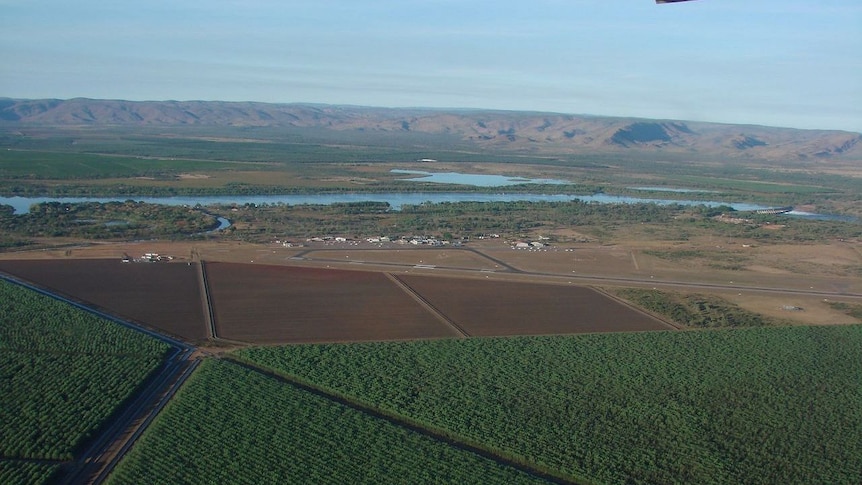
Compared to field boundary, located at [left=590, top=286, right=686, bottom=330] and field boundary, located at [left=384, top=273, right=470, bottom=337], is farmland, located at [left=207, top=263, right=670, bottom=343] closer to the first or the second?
field boundary, located at [left=384, top=273, right=470, bottom=337]

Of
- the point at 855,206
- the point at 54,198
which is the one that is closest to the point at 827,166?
the point at 855,206

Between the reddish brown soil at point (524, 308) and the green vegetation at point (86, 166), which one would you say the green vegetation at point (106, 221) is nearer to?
the reddish brown soil at point (524, 308)

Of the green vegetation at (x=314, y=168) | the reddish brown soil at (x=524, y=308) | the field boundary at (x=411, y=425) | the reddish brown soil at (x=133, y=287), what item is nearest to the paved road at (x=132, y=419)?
the reddish brown soil at (x=133, y=287)

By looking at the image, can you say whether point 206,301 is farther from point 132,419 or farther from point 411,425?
point 411,425

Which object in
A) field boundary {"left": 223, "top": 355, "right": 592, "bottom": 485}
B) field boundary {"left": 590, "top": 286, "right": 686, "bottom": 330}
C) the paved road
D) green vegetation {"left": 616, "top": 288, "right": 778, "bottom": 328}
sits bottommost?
the paved road

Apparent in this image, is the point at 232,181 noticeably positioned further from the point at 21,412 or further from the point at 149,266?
the point at 21,412

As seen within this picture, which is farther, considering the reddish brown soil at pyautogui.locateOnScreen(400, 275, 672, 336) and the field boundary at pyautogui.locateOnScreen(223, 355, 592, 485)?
the reddish brown soil at pyautogui.locateOnScreen(400, 275, 672, 336)

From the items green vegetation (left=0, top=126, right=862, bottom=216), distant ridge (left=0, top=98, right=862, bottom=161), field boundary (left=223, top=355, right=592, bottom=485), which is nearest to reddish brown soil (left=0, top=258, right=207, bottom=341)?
field boundary (left=223, top=355, right=592, bottom=485)
